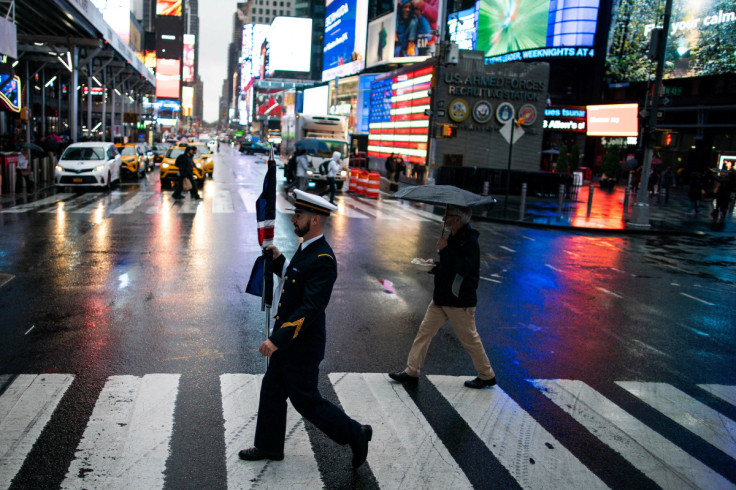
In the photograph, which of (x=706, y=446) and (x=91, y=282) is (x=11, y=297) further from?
(x=706, y=446)

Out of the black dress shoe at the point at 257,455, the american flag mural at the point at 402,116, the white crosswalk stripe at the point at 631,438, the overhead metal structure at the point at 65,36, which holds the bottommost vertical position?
the white crosswalk stripe at the point at 631,438

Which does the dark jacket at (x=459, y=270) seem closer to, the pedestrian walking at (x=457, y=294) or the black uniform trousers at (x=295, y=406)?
the pedestrian walking at (x=457, y=294)

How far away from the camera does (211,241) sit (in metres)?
13.3

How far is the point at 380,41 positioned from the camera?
220 feet

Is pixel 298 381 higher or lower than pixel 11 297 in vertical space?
higher

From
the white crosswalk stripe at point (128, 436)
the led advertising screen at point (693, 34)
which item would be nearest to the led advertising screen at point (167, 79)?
the led advertising screen at point (693, 34)

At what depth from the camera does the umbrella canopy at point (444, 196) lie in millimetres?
5484

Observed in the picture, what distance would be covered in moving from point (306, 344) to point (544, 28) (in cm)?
5327

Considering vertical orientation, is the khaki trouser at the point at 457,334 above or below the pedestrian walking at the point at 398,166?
below

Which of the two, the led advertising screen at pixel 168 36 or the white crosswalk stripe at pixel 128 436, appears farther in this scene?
the led advertising screen at pixel 168 36

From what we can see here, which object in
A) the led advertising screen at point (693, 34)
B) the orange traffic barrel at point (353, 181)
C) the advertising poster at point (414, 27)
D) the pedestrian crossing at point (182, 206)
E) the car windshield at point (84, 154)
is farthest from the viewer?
the advertising poster at point (414, 27)

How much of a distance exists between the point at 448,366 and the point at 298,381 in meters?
2.79

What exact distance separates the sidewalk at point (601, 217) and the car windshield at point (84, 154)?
14212mm

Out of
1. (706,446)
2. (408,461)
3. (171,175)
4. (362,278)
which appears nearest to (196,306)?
(362,278)
